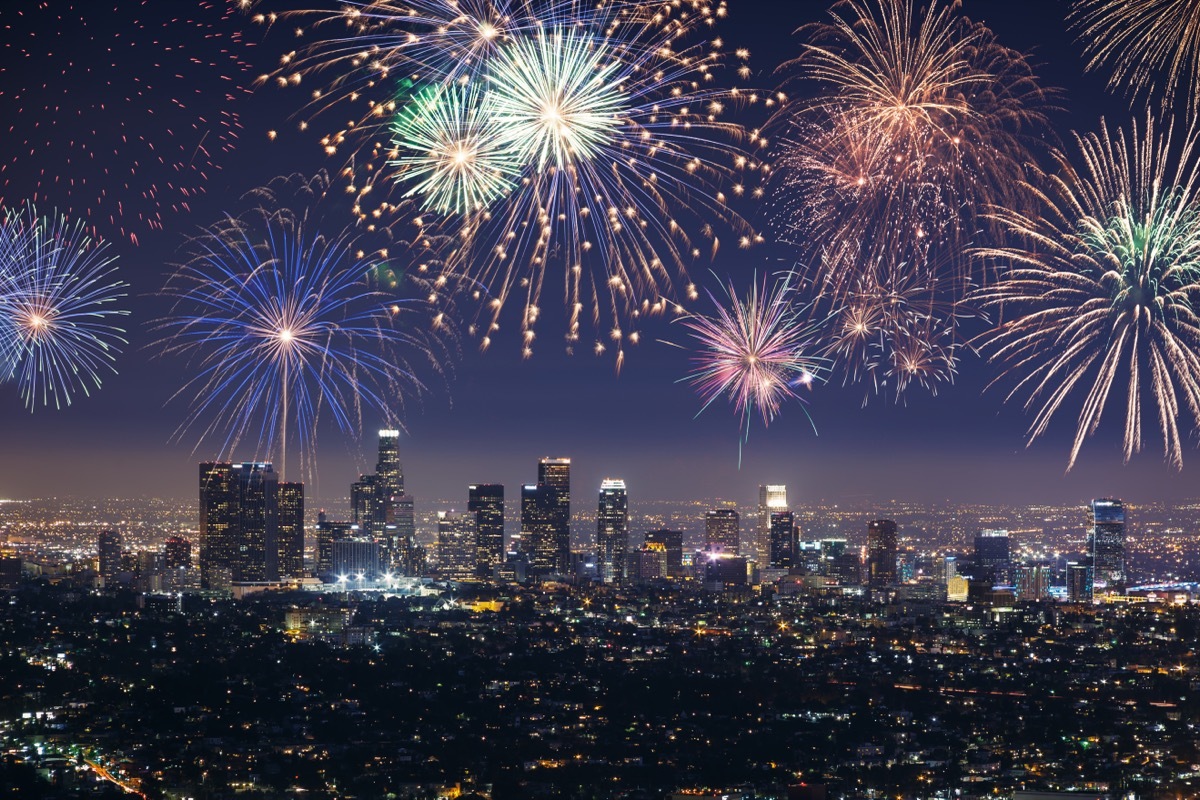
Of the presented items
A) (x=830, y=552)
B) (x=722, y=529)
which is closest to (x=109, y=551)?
(x=722, y=529)

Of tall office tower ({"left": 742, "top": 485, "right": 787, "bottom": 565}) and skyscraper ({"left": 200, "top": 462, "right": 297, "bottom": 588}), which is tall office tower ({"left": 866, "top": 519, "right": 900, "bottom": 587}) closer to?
tall office tower ({"left": 742, "top": 485, "right": 787, "bottom": 565})

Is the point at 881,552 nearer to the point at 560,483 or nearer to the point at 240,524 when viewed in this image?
the point at 560,483

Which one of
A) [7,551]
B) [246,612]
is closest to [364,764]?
[246,612]

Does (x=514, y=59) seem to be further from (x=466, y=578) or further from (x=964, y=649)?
(x=466, y=578)

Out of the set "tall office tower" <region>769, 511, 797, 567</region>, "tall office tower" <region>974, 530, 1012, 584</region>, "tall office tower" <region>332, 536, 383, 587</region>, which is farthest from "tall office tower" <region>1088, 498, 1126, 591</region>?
"tall office tower" <region>332, 536, 383, 587</region>

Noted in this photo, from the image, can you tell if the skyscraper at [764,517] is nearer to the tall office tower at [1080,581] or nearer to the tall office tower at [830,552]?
the tall office tower at [830,552]
